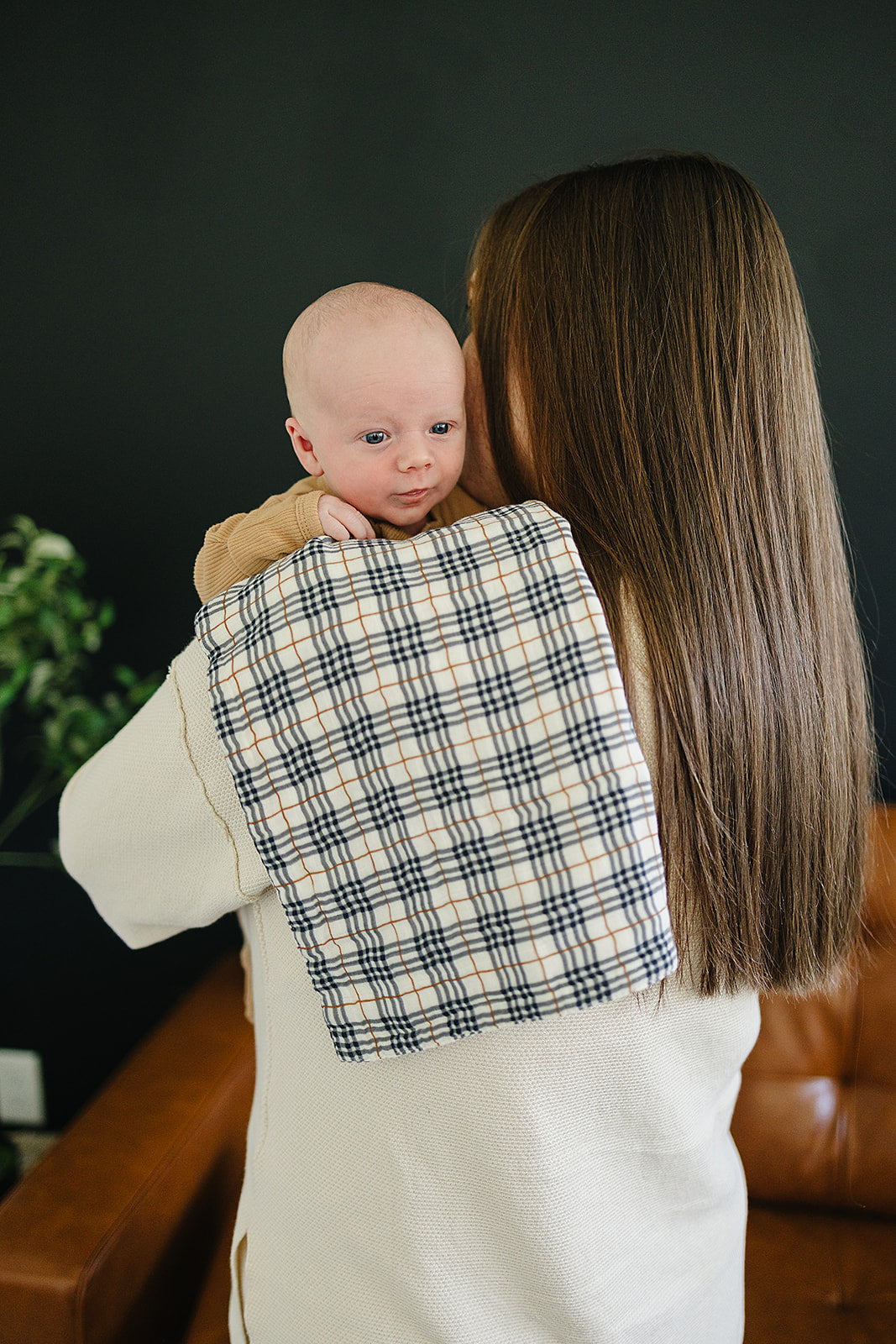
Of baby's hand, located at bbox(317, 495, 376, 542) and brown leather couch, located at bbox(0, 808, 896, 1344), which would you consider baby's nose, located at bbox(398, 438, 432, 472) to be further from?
brown leather couch, located at bbox(0, 808, 896, 1344)

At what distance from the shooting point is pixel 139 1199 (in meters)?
1.12

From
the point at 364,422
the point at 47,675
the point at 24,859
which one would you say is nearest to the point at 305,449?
the point at 364,422

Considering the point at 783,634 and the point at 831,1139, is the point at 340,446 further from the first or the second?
the point at 831,1139

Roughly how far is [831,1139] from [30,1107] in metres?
1.66

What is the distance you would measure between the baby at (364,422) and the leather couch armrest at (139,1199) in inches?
32.4

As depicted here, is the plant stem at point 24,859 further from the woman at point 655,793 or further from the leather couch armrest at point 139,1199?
the woman at point 655,793

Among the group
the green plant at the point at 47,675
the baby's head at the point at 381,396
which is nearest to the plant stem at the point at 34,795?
the green plant at the point at 47,675

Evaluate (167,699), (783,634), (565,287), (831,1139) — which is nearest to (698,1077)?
(783,634)

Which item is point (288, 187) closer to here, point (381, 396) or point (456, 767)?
point (381, 396)

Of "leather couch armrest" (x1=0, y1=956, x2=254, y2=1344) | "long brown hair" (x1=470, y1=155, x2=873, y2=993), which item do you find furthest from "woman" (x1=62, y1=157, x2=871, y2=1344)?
"leather couch armrest" (x1=0, y1=956, x2=254, y2=1344)

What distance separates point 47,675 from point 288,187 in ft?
3.13

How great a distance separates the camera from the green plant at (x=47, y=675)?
1.40 meters

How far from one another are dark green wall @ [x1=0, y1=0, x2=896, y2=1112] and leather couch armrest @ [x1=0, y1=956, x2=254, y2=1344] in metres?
0.82

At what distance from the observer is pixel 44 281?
1.70 metres
